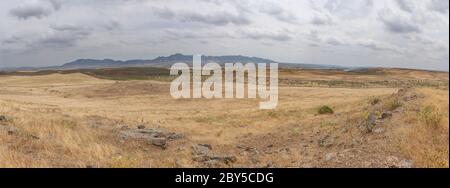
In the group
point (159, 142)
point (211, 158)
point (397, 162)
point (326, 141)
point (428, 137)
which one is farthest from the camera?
point (159, 142)

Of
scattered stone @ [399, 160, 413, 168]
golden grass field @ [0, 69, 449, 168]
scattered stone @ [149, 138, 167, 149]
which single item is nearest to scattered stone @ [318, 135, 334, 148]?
golden grass field @ [0, 69, 449, 168]

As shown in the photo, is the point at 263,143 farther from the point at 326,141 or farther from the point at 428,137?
the point at 428,137

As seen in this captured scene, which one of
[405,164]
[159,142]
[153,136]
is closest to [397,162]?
[405,164]

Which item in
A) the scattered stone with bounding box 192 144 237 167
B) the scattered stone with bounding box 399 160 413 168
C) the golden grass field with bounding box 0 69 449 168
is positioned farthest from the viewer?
the scattered stone with bounding box 192 144 237 167

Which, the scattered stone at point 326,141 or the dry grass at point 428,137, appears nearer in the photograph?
the dry grass at point 428,137


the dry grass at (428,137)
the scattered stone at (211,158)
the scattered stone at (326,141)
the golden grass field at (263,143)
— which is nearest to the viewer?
the dry grass at (428,137)

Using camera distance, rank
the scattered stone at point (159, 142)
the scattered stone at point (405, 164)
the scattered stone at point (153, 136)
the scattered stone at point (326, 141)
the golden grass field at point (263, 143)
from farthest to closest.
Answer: the scattered stone at point (153, 136) < the scattered stone at point (159, 142) < the scattered stone at point (326, 141) < the golden grass field at point (263, 143) < the scattered stone at point (405, 164)

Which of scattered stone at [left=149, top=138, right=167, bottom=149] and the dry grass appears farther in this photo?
scattered stone at [left=149, top=138, right=167, bottom=149]

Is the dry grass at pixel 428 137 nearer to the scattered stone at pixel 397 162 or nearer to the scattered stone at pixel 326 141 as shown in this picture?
the scattered stone at pixel 397 162

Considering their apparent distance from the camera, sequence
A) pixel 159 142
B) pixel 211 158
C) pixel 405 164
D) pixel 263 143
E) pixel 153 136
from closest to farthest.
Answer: pixel 405 164 → pixel 211 158 → pixel 159 142 → pixel 153 136 → pixel 263 143

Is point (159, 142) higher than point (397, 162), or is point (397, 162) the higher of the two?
point (397, 162)

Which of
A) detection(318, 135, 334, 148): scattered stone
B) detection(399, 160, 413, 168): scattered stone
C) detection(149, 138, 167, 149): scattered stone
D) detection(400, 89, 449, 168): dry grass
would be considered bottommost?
detection(149, 138, 167, 149): scattered stone

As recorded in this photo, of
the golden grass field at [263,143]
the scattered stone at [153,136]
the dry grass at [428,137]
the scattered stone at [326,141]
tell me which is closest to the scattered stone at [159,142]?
the scattered stone at [153,136]

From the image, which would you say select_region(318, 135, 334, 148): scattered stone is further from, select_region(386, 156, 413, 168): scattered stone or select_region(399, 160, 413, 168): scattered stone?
select_region(399, 160, 413, 168): scattered stone
